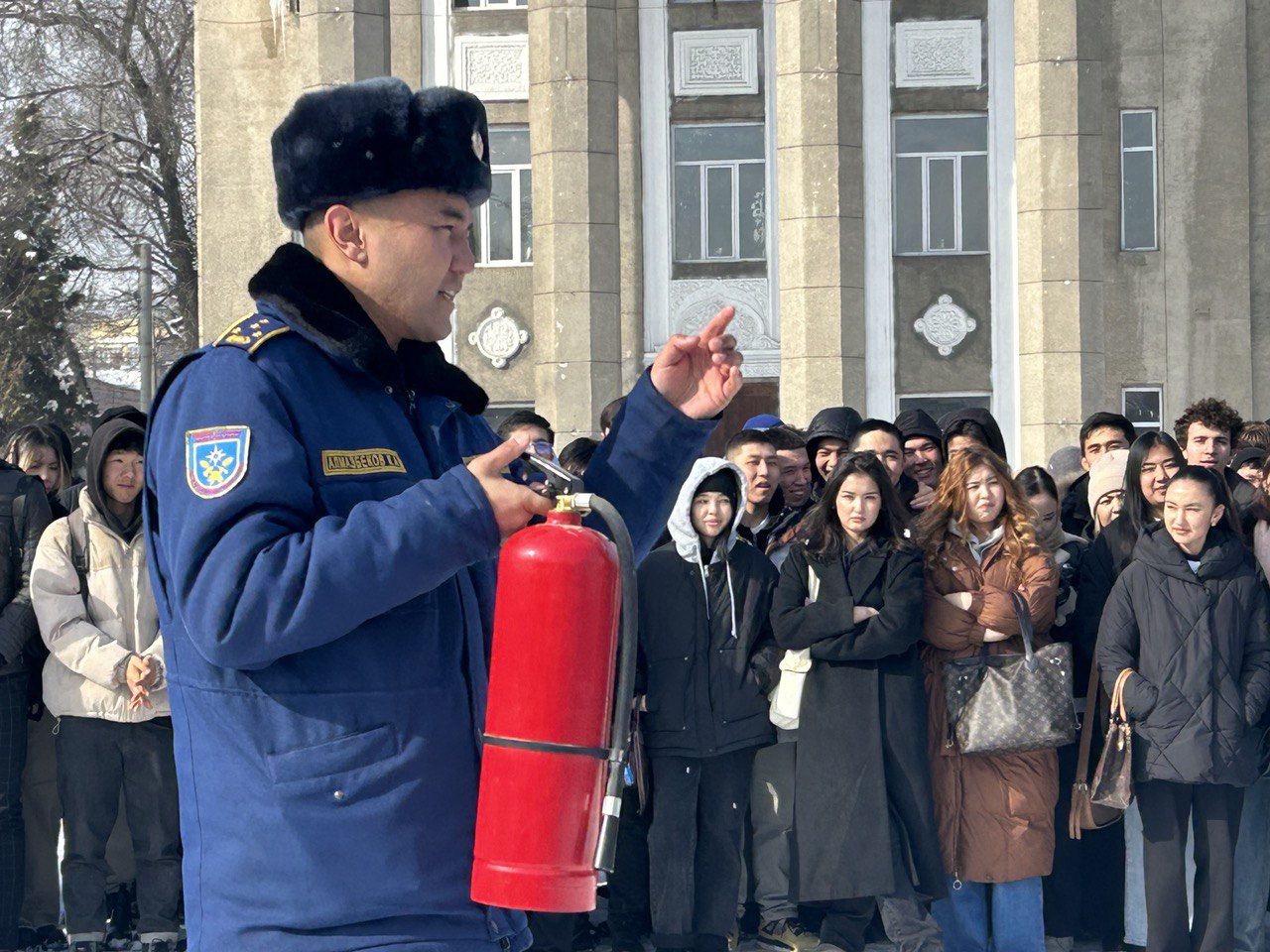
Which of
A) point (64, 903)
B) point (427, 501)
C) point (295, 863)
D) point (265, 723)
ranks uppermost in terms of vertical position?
point (427, 501)

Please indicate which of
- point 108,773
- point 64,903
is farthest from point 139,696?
point 64,903

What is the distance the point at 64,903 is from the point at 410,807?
6203 millimetres

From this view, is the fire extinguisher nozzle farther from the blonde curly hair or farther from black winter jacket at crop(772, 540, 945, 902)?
the blonde curly hair

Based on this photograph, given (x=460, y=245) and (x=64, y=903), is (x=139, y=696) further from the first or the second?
(x=460, y=245)

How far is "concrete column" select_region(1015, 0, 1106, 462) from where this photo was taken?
66.3 ft

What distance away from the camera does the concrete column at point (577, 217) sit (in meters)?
20.8

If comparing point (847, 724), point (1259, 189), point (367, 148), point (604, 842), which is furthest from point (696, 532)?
point (1259, 189)

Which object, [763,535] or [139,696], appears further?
[763,535]

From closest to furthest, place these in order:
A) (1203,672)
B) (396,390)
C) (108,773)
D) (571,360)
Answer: (396,390) < (1203,672) < (108,773) < (571,360)

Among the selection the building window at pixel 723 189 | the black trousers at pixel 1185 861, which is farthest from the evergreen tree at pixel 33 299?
the black trousers at pixel 1185 861

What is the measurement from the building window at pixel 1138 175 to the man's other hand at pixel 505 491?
2497 centimetres

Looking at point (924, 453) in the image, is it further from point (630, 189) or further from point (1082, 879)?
point (630, 189)

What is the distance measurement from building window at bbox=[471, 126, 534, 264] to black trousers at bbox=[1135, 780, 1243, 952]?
19326 millimetres

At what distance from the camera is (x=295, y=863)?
262 centimetres
